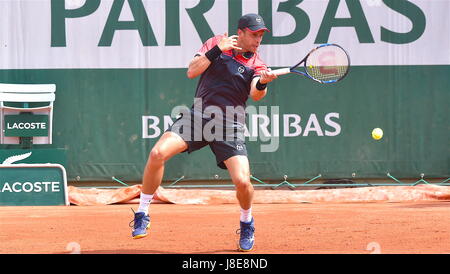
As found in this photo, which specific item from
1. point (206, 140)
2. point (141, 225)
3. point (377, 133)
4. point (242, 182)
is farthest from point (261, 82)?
point (377, 133)

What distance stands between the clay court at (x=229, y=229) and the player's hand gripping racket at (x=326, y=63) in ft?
4.21

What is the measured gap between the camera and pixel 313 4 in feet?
30.6

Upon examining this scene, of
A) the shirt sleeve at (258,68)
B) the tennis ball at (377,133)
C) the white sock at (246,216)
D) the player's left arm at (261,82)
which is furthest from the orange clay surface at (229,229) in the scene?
the shirt sleeve at (258,68)

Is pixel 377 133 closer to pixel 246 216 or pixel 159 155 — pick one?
pixel 246 216

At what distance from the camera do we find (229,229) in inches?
255

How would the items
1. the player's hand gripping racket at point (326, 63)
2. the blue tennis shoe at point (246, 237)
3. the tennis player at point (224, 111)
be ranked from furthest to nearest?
the player's hand gripping racket at point (326, 63), the blue tennis shoe at point (246, 237), the tennis player at point (224, 111)

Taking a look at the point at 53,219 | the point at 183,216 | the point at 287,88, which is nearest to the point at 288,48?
the point at 287,88

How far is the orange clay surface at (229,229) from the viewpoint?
5.36 metres

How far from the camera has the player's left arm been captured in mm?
4840

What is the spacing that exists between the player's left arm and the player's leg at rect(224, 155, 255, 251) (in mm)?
454

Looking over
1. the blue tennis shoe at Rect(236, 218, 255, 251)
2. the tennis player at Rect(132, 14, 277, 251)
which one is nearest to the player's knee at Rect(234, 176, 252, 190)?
the tennis player at Rect(132, 14, 277, 251)

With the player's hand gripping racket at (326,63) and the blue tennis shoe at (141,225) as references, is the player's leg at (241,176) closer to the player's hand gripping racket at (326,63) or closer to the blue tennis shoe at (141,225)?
the blue tennis shoe at (141,225)

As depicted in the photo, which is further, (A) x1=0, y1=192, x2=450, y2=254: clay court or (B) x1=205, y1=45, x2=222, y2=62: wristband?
(A) x1=0, y1=192, x2=450, y2=254: clay court

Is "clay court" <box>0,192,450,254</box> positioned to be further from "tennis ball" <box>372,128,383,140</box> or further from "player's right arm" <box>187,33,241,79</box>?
"player's right arm" <box>187,33,241,79</box>
